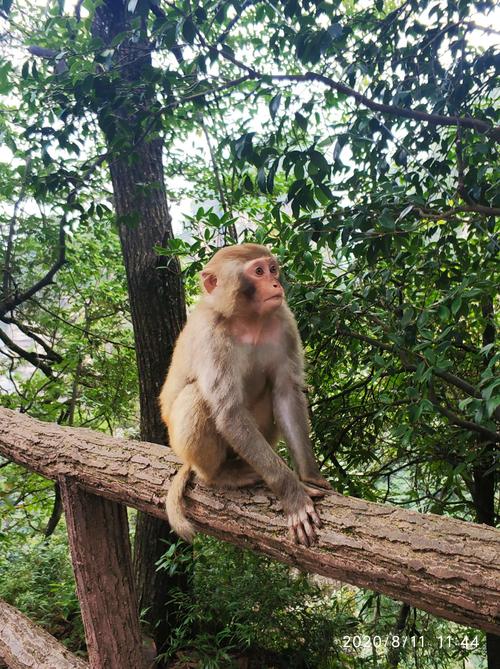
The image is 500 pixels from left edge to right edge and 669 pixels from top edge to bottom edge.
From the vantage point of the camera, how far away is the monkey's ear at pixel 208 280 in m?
2.59

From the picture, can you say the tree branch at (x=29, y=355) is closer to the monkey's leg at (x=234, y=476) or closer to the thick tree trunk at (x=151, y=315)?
the thick tree trunk at (x=151, y=315)

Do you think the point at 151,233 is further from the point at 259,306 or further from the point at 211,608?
the point at 211,608

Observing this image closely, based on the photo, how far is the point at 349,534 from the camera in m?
1.79

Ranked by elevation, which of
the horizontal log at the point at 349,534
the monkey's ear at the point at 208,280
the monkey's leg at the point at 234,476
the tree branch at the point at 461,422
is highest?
the monkey's ear at the point at 208,280

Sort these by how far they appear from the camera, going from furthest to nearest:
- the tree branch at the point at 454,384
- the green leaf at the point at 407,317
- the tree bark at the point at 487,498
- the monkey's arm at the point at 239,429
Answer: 1. the tree bark at the point at 487,498
2. the tree branch at the point at 454,384
3. the green leaf at the point at 407,317
4. the monkey's arm at the point at 239,429

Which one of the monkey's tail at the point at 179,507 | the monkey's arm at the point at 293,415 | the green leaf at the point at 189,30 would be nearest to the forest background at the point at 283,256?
the green leaf at the point at 189,30

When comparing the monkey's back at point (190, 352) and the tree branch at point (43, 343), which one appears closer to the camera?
the monkey's back at point (190, 352)

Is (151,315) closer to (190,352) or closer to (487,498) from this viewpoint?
(190,352)

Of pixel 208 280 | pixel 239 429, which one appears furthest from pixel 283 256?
pixel 239 429

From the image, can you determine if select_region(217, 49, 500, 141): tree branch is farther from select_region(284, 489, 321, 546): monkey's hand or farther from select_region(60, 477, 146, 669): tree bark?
select_region(60, 477, 146, 669): tree bark

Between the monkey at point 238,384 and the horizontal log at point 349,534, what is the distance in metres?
0.11

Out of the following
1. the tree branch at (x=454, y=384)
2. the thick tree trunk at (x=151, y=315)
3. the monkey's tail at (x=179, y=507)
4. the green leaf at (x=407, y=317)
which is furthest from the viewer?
the thick tree trunk at (x=151, y=315)

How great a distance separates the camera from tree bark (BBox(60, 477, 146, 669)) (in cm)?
273

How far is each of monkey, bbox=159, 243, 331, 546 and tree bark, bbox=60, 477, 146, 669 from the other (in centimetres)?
62
